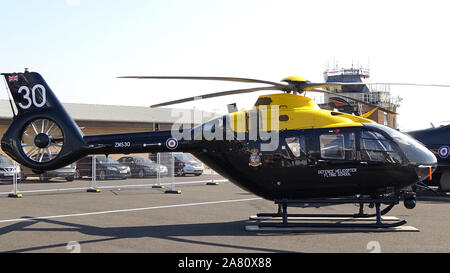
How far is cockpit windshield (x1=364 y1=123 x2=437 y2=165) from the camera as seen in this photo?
34.5 ft

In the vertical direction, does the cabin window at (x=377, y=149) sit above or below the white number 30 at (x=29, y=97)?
below

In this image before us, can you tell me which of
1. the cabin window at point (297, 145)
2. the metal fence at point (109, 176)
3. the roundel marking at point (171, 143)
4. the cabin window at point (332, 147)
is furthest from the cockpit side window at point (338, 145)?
the metal fence at point (109, 176)

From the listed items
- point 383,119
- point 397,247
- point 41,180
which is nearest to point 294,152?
point 397,247

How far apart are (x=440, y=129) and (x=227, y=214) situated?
906 cm

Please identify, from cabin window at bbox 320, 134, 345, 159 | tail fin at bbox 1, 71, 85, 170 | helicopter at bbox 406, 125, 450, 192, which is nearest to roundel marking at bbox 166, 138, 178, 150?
Answer: tail fin at bbox 1, 71, 85, 170

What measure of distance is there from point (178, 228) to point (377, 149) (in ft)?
14.9

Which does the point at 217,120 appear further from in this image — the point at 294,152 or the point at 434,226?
the point at 434,226

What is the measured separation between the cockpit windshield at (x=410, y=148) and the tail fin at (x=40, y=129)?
661 cm

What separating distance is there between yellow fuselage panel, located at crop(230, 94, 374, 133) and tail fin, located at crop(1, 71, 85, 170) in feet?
12.3

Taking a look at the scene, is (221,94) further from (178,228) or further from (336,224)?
(336,224)

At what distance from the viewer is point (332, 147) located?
10.6 metres

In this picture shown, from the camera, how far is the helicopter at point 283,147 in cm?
1050

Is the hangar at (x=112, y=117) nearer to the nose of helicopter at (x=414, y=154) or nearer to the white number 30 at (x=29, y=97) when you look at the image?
the white number 30 at (x=29, y=97)

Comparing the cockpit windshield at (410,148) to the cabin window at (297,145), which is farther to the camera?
the cabin window at (297,145)
